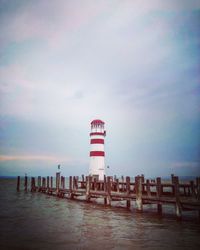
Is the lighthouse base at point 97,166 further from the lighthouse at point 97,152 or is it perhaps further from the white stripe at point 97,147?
the white stripe at point 97,147

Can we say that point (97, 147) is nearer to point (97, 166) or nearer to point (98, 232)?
point (97, 166)

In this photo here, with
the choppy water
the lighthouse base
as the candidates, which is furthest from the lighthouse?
the choppy water

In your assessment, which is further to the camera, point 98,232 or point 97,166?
point 97,166

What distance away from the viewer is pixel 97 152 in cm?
2108

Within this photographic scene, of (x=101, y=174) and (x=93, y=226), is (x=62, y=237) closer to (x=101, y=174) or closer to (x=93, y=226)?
(x=93, y=226)

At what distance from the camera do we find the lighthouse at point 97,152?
21078 millimetres

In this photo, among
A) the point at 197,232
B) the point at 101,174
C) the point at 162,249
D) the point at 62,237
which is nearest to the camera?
the point at 162,249

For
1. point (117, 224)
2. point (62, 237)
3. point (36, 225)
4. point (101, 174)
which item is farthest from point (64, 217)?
point (101, 174)

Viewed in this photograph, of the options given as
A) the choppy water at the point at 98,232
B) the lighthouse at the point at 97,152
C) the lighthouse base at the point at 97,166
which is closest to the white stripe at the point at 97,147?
the lighthouse at the point at 97,152

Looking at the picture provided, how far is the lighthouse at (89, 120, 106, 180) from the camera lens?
69.2 ft

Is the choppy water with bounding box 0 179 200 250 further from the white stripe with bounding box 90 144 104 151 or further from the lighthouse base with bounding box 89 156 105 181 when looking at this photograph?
the white stripe with bounding box 90 144 104 151

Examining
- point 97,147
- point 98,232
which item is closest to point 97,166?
point 97,147

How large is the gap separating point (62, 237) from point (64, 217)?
4.28 metres

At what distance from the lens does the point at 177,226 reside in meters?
11.0
